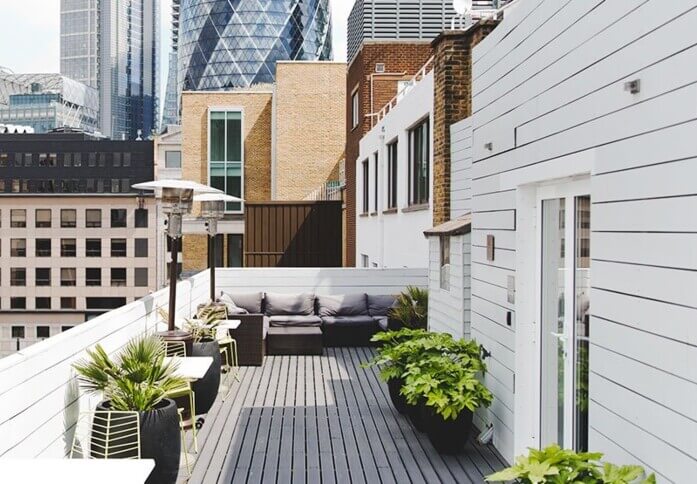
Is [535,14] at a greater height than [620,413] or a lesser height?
greater

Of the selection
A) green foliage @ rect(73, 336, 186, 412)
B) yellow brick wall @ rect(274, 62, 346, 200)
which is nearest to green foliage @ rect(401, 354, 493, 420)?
green foliage @ rect(73, 336, 186, 412)

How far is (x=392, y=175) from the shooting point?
1681 cm

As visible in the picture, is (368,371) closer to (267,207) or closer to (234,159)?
(267,207)

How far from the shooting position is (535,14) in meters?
5.35

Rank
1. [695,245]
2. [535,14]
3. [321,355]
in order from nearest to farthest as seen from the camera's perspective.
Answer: [695,245] → [535,14] → [321,355]

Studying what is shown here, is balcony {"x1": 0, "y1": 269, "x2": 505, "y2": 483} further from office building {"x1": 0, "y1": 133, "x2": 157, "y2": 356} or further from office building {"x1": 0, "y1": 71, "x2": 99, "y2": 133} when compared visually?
office building {"x1": 0, "y1": 71, "x2": 99, "y2": 133}

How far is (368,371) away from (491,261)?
448 centimetres

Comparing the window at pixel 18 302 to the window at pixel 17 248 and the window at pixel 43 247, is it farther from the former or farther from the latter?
the window at pixel 43 247

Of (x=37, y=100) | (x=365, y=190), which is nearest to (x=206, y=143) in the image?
(x=365, y=190)

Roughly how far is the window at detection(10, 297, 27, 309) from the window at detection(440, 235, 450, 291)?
63.0 m

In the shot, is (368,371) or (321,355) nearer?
(368,371)

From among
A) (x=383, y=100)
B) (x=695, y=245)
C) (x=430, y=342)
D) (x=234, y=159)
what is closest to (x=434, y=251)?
(x=430, y=342)

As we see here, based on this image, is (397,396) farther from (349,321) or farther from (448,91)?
(349,321)

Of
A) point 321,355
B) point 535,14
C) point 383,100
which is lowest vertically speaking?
point 321,355
